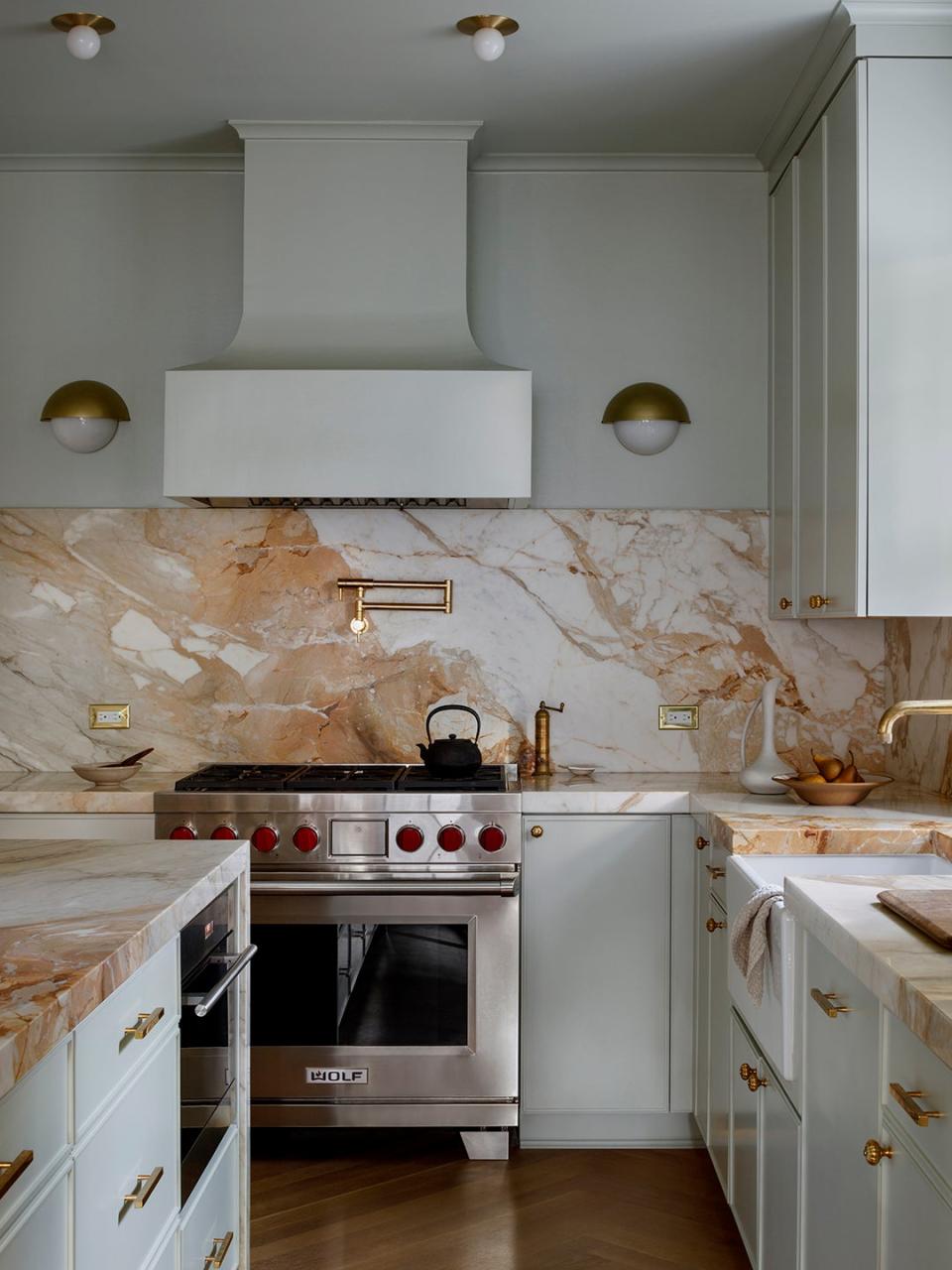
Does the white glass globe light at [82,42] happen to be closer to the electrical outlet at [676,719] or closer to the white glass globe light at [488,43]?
the white glass globe light at [488,43]

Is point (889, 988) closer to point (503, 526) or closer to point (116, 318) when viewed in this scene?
point (503, 526)

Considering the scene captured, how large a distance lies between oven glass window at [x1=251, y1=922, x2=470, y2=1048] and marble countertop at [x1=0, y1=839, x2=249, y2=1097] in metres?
0.92

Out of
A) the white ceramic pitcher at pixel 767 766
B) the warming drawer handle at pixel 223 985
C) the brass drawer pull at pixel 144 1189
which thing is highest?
the white ceramic pitcher at pixel 767 766

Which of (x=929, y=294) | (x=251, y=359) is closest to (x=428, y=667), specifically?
(x=251, y=359)

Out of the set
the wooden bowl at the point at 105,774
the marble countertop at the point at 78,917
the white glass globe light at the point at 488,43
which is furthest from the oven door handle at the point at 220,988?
the white glass globe light at the point at 488,43

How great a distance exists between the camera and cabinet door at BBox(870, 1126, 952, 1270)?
4.25 feet

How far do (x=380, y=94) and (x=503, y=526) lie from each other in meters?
1.23

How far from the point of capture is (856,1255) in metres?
1.63

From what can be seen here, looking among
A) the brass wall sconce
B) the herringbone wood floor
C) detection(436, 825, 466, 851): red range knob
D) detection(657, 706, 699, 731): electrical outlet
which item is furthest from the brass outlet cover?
detection(657, 706, 699, 731): electrical outlet

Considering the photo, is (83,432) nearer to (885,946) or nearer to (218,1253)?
(218,1253)

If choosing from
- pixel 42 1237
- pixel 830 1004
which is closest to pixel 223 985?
pixel 42 1237

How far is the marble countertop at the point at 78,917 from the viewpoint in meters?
1.25

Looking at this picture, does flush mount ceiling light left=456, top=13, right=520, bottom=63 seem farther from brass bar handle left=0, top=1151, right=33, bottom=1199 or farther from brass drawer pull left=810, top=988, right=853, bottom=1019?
brass bar handle left=0, top=1151, right=33, bottom=1199

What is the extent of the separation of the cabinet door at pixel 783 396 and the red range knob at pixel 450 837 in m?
1.10
